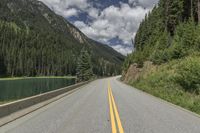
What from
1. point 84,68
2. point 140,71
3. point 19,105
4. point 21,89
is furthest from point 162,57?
point 84,68

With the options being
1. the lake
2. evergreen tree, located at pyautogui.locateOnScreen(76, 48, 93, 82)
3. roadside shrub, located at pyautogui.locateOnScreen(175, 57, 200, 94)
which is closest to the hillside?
roadside shrub, located at pyautogui.locateOnScreen(175, 57, 200, 94)

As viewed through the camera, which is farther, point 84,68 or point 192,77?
point 84,68

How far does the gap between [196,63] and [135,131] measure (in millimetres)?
10397

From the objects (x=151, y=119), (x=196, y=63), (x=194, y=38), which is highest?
(x=194, y=38)

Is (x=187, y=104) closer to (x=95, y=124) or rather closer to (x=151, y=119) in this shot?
(x=151, y=119)

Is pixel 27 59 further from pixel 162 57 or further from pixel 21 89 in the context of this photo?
pixel 162 57

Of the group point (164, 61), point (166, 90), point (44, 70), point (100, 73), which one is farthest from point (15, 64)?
point (166, 90)

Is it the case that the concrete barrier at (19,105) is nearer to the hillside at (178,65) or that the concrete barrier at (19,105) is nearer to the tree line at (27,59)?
the hillside at (178,65)

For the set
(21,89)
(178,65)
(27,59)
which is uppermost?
(27,59)

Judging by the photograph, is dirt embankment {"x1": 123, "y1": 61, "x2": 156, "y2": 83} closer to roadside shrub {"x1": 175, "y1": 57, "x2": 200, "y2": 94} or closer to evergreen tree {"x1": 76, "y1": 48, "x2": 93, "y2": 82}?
evergreen tree {"x1": 76, "y1": 48, "x2": 93, "y2": 82}

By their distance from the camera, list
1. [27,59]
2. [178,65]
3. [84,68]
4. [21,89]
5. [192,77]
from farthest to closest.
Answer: [27,59], [84,68], [21,89], [178,65], [192,77]

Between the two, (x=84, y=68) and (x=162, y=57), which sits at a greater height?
(x=162, y=57)

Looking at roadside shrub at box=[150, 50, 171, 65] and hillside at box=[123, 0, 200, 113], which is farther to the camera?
roadside shrub at box=[150, 50, 171, 65]

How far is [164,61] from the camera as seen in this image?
33.2 metres
